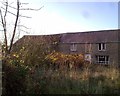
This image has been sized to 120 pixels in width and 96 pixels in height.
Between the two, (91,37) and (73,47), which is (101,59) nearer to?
(91,37)

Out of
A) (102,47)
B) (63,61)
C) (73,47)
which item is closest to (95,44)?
(102,47)

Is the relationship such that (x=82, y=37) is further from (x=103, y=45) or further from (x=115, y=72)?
(x=115, y=72)

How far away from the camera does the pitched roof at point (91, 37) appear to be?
41412mm

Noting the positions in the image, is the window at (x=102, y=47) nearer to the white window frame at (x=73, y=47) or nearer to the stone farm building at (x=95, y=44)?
the stone farm building at (x=95, y=44)

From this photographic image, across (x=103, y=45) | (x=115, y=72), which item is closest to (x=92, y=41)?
(x=103, y=45)

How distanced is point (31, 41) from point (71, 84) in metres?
5.47

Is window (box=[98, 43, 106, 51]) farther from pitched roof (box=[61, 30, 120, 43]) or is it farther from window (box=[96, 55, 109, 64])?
window (box=[96, 55, 109, 64])

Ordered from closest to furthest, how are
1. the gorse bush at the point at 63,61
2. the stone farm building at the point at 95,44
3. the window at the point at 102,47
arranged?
the gorse bush at the point at 63,61 → the stone farm building at the point at 95,44 → the window at the point at 102,47

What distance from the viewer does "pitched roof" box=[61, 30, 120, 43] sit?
41412 mm

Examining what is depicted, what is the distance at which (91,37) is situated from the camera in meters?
43.5

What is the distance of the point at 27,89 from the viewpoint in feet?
27.0

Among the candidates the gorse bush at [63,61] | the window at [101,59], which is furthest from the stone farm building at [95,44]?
the gorse bush at [63,61]

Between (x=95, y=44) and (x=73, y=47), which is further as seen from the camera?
(x=73, y=47)

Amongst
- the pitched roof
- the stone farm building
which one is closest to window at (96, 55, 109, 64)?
the stone farm building
